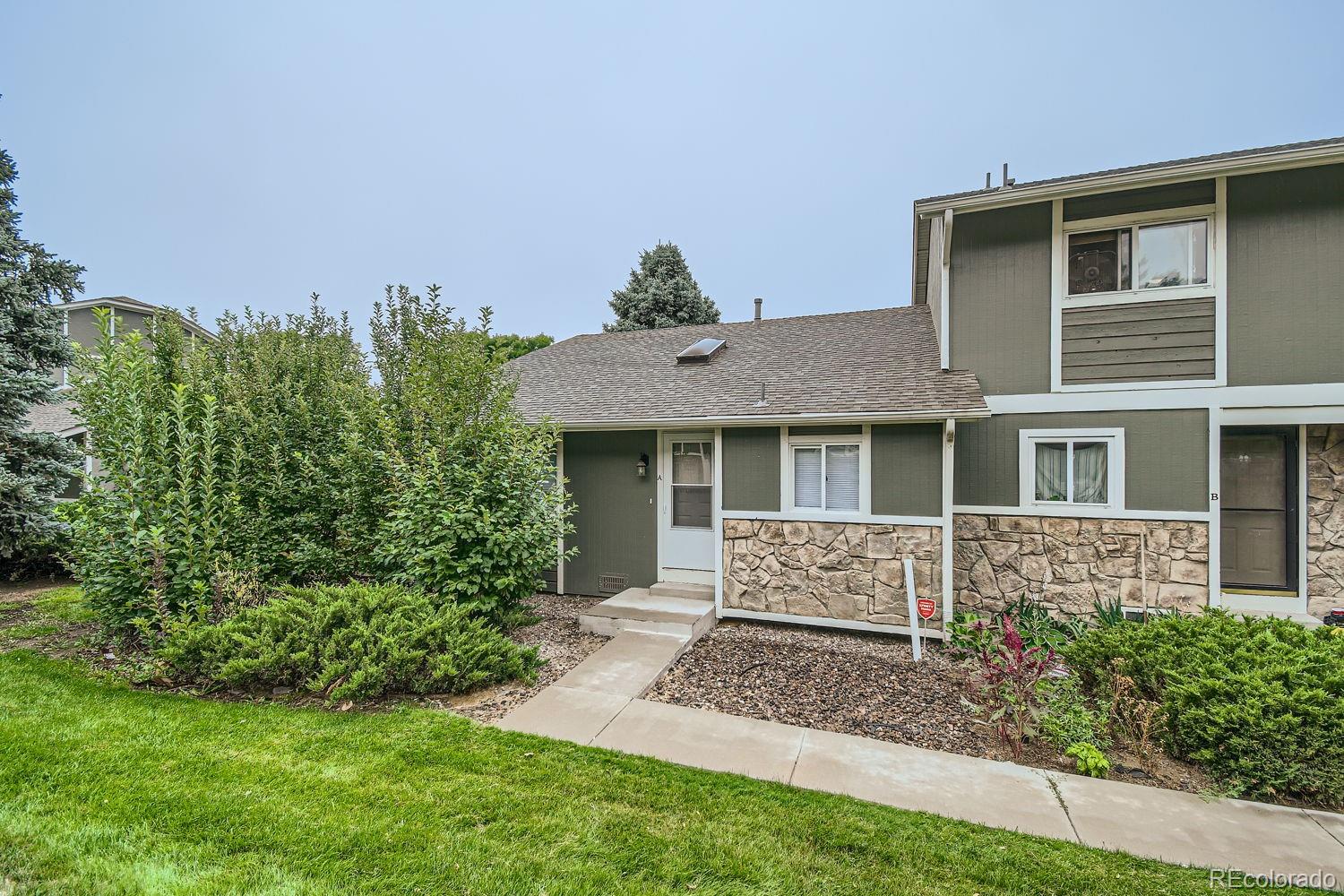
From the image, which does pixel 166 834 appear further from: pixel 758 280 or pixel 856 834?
pixel 758 280

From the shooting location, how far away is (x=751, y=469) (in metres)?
6.79

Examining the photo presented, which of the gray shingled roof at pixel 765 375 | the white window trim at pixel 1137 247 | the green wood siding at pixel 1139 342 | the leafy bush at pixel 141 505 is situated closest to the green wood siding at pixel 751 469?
the gray shingled roof at pixel 765 375

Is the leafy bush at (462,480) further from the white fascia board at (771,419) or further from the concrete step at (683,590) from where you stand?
the concrete step at (683,590)

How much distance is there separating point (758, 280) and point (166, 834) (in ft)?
90.4

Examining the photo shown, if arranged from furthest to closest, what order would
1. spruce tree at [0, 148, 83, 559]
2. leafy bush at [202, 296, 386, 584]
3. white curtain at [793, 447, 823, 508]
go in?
spruce tree at [0, 148, 83, 559] → white curtain at [793, 447, 823, 508] → leafy bush at [202, 296, 386, 584]

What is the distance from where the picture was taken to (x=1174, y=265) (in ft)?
19.7

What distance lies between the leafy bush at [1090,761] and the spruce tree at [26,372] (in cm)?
1223

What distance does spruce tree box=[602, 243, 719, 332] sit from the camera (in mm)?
19844

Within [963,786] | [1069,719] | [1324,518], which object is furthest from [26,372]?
[1324,518]

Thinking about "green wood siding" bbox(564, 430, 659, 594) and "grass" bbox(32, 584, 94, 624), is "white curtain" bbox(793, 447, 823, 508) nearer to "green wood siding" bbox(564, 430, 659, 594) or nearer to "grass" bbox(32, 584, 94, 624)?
"green wood siding" bbox(564, 430, 659, 594)

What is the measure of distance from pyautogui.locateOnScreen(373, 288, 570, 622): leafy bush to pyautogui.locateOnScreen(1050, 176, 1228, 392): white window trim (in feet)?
19.9

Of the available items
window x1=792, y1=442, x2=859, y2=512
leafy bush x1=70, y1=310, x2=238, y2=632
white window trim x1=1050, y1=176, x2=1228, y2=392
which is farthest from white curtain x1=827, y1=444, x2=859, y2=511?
leafy bush x1=70, y1=310, x2=238, y2=632

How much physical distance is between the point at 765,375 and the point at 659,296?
13035 mm

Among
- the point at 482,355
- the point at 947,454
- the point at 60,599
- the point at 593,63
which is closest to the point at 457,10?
the point at 593,63
